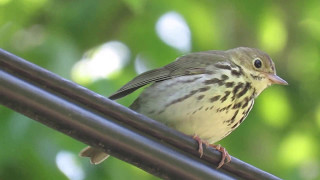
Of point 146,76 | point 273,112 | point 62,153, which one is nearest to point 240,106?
point 146,76

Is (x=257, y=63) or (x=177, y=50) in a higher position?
(x=257, y=63)

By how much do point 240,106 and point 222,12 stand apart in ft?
6.04

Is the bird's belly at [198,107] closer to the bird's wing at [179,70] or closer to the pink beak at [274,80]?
the bird's wing at [179,70]

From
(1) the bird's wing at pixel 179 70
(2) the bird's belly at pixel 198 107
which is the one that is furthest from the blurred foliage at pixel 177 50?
(2) the bird's belly at pixel 198 107

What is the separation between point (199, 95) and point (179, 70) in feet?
1.22

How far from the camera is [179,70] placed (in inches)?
169

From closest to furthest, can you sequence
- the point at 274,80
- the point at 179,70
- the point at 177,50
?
the point at 179,70 → the point at 274,80 → the point at 177,50

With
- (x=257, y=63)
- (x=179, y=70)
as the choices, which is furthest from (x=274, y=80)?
(x=179, y=70)

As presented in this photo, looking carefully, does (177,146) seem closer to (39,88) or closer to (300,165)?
(39,88)

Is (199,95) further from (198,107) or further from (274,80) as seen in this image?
(274,80)

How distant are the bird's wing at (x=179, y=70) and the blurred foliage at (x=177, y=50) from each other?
0.35 metres

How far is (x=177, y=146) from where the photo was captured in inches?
111

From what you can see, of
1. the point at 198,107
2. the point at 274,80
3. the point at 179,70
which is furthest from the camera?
the point at 274,80

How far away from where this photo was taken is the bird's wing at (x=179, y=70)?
4.13m
